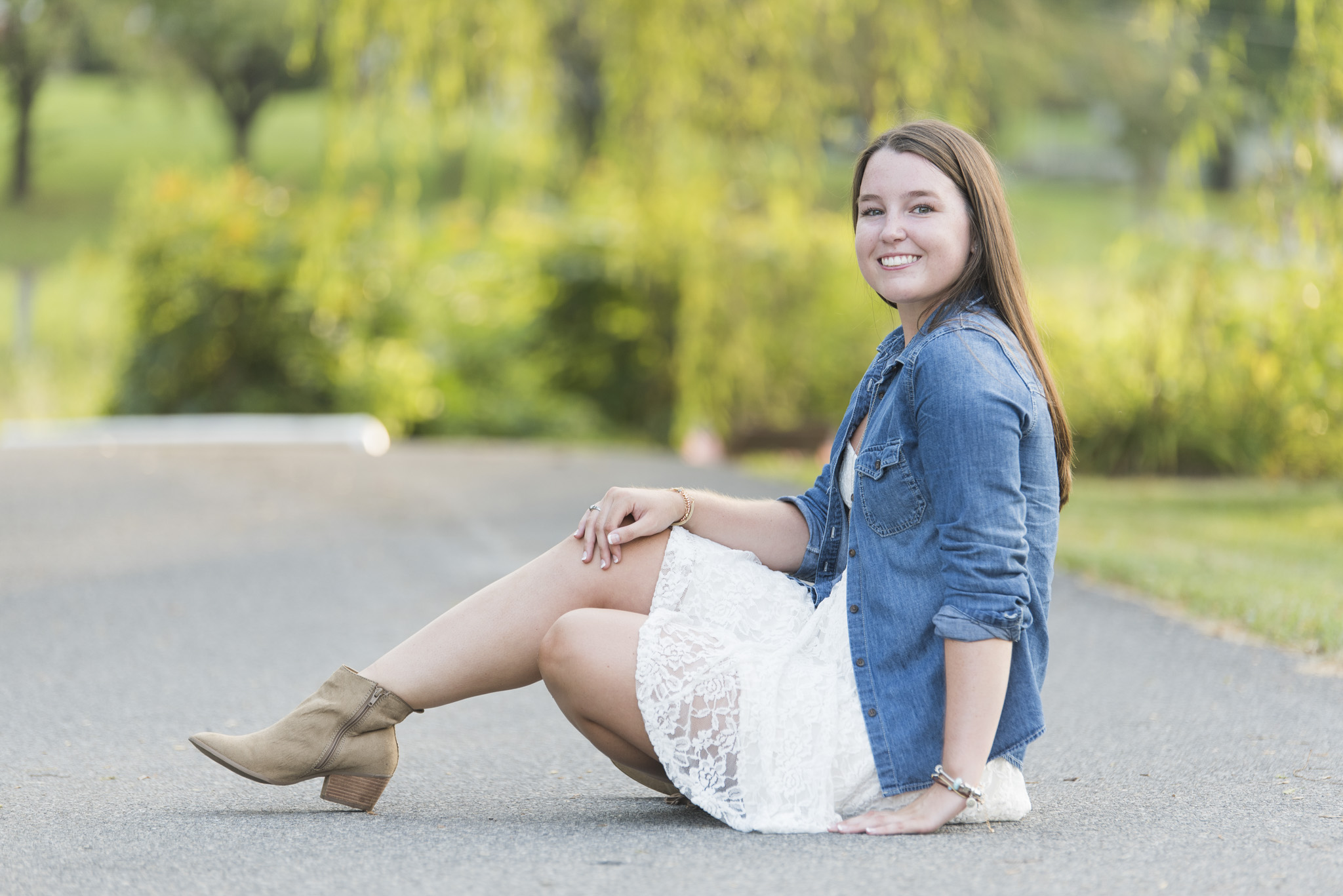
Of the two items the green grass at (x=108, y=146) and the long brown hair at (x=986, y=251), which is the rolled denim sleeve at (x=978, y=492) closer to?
the long brown hair at (x=986, y=251)

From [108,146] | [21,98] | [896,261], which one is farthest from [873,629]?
[108,146]

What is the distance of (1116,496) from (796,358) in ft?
9.51

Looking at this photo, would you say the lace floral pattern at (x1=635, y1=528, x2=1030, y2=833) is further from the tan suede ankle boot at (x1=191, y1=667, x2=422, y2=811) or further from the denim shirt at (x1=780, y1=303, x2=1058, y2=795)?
the tan suede ankle boot at (x1=191, y1=667, x2=422, y2=811)

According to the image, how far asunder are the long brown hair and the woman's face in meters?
0.02

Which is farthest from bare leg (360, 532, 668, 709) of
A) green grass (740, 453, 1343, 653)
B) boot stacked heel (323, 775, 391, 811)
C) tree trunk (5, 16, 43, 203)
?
tree trunk (5, 16, 43, 203)

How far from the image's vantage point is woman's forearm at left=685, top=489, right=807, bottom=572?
110 inches

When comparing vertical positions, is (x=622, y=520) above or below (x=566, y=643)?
above

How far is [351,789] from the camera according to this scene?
8.54ft

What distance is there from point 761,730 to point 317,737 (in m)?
0.80

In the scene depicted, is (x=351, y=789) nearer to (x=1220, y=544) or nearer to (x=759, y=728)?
(x=759, y=728)

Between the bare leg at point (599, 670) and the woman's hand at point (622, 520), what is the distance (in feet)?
0.56

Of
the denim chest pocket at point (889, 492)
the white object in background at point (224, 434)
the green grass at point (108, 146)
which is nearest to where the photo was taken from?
the denim chest pocket at point (889, 492)

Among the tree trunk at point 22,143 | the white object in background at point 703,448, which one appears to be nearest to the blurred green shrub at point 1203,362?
the white object in background at point 703,448

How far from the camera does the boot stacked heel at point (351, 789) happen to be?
102 inches
